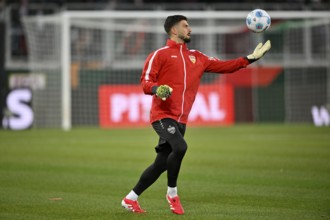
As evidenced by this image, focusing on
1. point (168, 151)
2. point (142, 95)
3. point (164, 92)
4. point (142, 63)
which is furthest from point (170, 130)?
point (142, 63)

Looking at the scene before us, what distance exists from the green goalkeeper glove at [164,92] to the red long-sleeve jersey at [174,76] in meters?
0.42

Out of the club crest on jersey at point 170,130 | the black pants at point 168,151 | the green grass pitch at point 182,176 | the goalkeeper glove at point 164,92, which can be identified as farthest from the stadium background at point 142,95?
the goalkeeper glove at point 164,92

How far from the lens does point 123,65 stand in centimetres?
2578

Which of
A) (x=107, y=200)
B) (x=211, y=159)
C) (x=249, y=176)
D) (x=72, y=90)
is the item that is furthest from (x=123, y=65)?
(x=107, y=200)

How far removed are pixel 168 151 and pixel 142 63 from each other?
57.7 ft

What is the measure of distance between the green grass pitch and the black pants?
0.38 m

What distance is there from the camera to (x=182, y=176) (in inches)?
482

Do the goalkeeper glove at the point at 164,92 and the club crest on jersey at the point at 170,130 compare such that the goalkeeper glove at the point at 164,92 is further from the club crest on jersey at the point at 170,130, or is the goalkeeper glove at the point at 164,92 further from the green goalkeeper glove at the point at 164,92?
the club crest on jersey at the point at 170,130

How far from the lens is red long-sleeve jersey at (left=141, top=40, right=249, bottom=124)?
8562mm

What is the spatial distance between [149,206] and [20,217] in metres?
1.60

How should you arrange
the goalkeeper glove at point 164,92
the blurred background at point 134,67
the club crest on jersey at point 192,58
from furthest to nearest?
the blurred background at point 134,67 → the club crest on jersey at point 192,58 → the goalkeeper glove at point 164,92

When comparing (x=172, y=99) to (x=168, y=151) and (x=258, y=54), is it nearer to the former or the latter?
(x=168, y=151)

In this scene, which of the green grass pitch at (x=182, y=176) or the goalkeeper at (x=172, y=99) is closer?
the goalkeeper at (x=172, y=99)

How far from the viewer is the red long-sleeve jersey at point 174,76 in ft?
28.1
